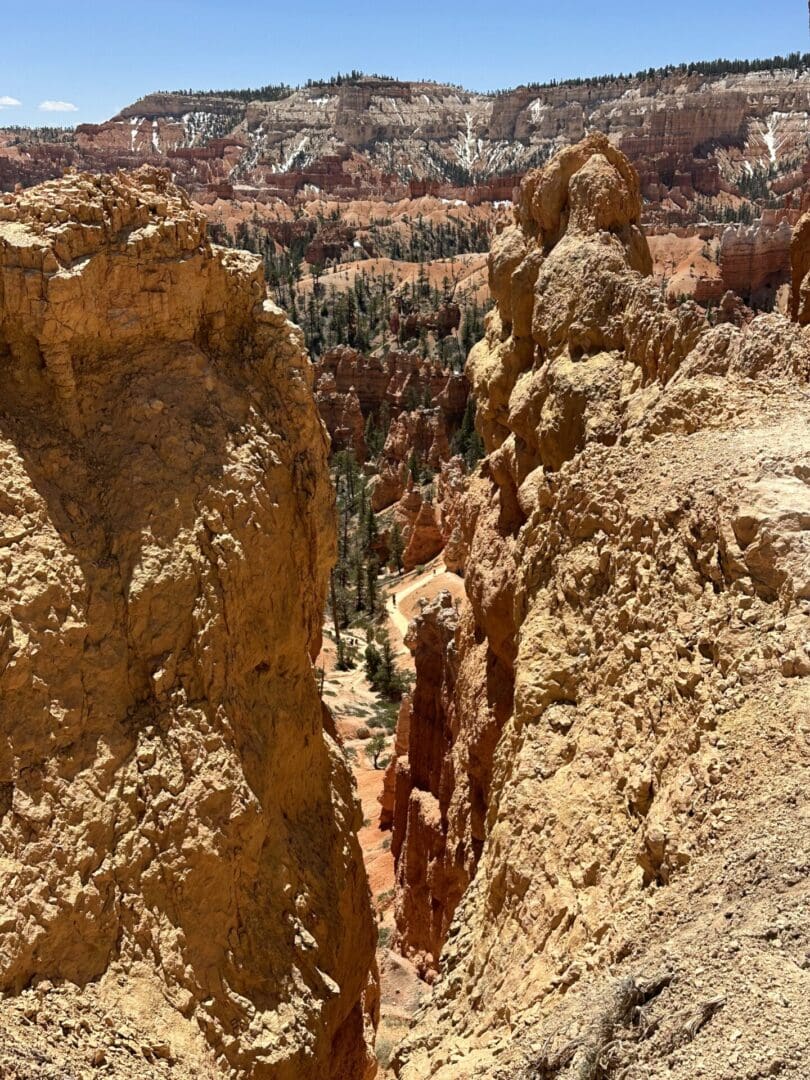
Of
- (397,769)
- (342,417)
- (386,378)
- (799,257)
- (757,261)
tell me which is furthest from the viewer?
(386,378)

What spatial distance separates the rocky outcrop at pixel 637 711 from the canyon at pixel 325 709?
0.03 m

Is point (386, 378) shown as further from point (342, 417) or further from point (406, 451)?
point (406, 451)

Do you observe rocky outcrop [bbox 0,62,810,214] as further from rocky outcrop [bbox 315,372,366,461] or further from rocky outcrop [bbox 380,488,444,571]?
rocky outcrop [bbox 380,488,444,571]

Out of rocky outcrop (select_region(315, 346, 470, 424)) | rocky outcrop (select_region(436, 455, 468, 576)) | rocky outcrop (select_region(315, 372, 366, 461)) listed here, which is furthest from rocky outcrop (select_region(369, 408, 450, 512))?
rocky outcrop (select_region(315, 346, 470, 424))

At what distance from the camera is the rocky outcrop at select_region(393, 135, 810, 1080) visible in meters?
4.78

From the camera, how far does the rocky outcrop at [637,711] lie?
478cm

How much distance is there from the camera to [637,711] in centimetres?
735

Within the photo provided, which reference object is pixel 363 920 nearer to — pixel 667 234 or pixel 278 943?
pixel 278 943

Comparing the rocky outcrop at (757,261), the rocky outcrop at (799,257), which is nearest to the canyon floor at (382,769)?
the rocky outcrop at (799,257)

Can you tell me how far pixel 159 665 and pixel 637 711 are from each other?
4140mm

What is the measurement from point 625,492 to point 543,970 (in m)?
4.42

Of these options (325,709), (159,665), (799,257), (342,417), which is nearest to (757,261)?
(342,417)

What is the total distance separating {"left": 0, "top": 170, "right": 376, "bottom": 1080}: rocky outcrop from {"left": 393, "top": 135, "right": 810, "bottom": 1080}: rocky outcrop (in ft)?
5.65

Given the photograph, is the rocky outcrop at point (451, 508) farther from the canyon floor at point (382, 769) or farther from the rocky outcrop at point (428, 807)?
the rocky outcrop at point (428, 807)
